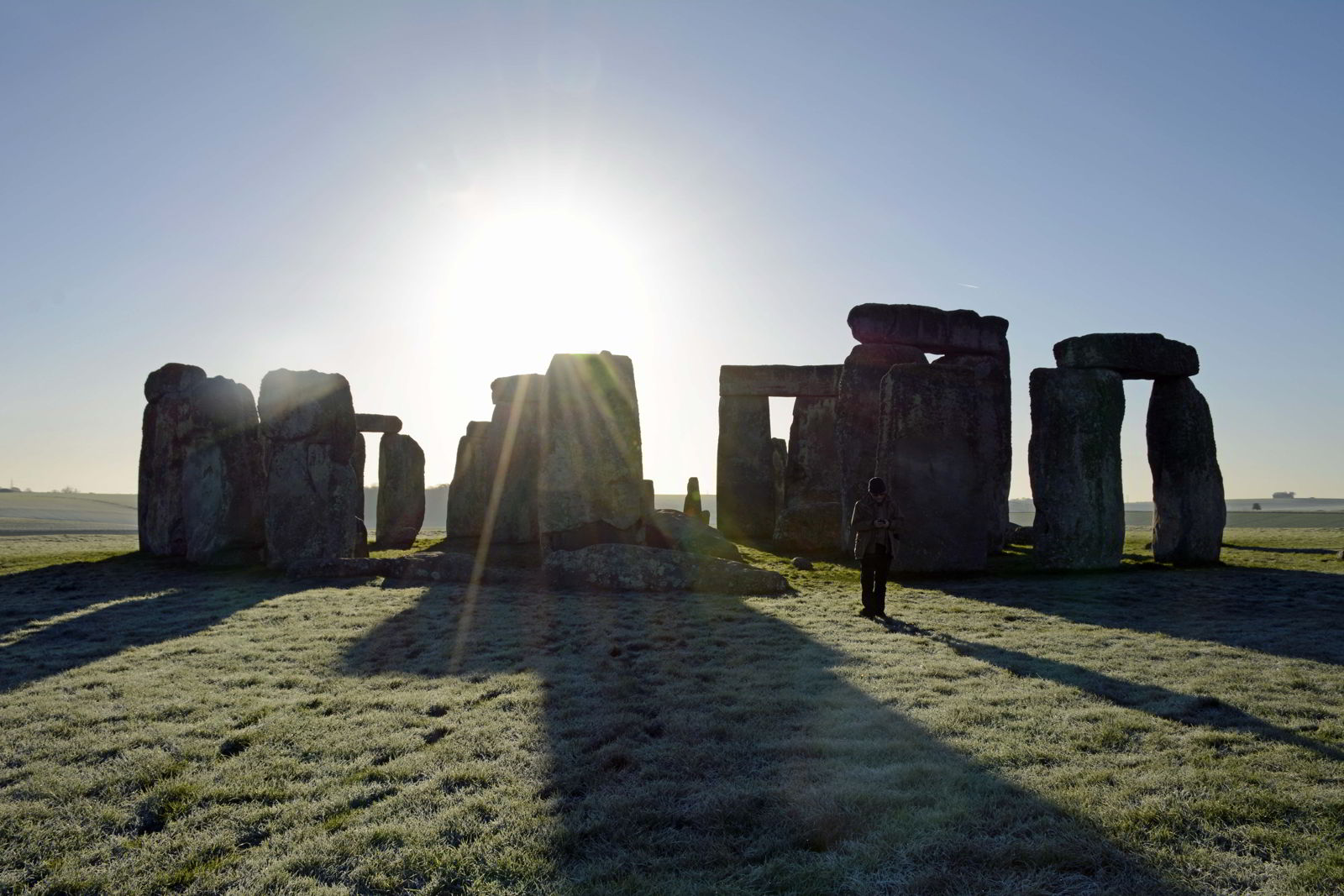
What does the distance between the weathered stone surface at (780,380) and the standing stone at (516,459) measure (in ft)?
16.1

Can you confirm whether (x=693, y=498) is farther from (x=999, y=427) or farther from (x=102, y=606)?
(x=102, y=606)

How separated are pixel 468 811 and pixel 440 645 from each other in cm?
339

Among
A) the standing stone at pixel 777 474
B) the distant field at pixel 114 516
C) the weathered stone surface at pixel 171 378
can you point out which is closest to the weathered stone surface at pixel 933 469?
the standing stone at pixel 777 474

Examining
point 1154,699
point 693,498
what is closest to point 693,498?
point 693,498

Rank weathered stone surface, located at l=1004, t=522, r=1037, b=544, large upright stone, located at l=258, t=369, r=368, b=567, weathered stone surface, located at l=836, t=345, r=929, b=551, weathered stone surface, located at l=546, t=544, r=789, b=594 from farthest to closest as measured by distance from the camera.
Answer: weathered stone surface, located at l=1004, t=522, r=1037, b=544 < weathered stone surface, located at l=836, t=345, r=929, b=551 < large upright stone, located at l=258, t=369, r=368, b=567 < weathered stone surface, located at l=546, t=544, r=789, b=594

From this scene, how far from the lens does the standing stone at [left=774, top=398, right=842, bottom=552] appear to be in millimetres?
14875

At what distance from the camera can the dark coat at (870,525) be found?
804cm

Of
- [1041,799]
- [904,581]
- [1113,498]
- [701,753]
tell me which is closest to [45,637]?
[701,753]

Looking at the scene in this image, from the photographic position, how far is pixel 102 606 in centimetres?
861

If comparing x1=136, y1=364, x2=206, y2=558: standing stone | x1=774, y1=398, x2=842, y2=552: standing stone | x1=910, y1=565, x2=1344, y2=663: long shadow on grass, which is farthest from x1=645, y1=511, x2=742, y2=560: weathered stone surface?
x1=136, y1=364, x2=206, y2=558: standing stone

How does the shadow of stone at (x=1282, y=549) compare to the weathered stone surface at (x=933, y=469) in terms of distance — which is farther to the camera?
the shadow of stone at (x=1282, y=549)

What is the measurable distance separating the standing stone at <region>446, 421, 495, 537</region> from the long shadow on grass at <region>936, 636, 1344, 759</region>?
12.7m

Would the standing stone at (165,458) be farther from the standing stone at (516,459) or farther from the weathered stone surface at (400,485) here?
the standing stone at (516,459)

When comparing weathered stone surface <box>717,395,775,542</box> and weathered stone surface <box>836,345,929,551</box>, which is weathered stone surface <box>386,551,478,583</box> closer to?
weathered stone surface <box>836,345,929,551</box>
